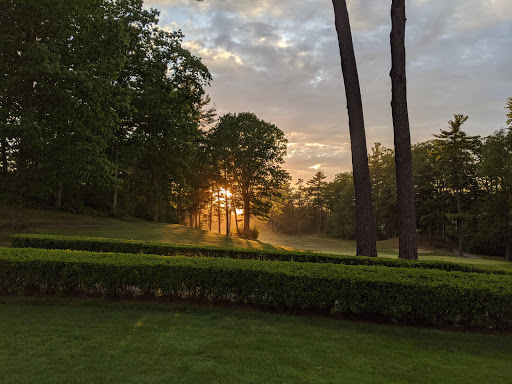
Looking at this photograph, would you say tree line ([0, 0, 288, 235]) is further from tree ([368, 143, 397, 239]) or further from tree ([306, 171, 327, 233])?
tree ([306, 171, 327, 233])

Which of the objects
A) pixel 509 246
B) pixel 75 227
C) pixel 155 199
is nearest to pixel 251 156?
pixel 155 199

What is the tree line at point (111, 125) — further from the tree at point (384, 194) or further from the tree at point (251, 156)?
the tree at point (384, 194)

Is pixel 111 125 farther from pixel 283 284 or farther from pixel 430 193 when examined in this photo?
pixel 430 193

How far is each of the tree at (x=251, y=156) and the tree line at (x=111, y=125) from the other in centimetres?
13

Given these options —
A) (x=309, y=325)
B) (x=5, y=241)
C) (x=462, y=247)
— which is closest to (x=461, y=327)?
(x=309, y=325)

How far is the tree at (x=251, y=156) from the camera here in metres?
38.7

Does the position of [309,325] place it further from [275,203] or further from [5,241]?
[275,203]

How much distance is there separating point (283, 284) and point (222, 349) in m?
2.44

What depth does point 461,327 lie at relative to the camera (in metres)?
6.57

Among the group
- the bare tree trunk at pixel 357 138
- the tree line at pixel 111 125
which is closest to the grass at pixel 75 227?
the tree line at pixel 111 125

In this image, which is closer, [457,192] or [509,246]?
[509,246]

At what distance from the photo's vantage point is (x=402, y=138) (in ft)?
33.7

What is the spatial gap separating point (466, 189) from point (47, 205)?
52.1 metres

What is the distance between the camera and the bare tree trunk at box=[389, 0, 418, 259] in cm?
1010
